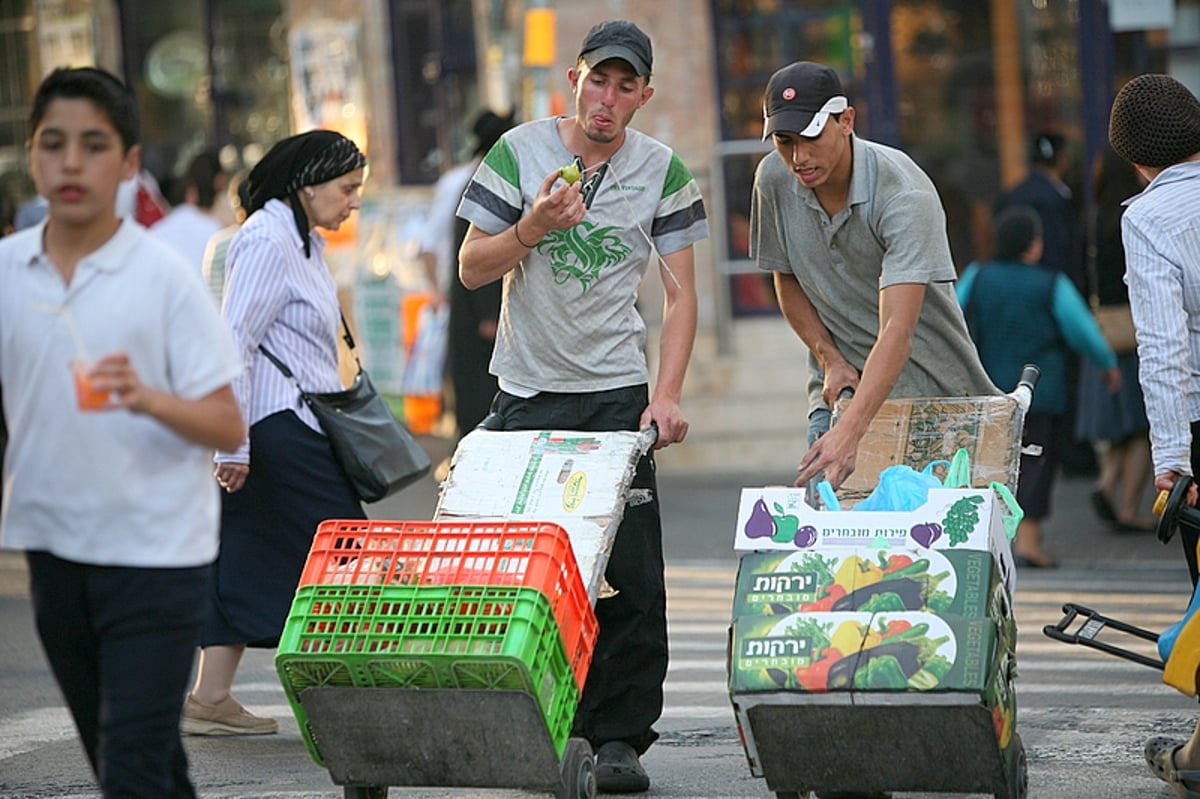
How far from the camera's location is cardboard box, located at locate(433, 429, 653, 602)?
17.1 feet

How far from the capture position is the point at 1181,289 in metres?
5.50

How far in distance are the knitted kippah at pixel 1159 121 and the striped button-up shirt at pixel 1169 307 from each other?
0.08 meters

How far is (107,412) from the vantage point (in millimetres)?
3986

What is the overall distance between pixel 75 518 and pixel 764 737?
181 cm

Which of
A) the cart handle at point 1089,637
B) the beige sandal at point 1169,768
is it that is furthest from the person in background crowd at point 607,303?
the beige sandal at point 1169,768

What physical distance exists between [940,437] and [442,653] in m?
1.59

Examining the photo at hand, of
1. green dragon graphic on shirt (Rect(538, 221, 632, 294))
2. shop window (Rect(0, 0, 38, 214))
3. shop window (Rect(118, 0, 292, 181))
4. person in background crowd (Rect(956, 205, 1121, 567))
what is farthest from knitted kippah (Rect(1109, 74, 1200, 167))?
shop window (Rect(0, 0, 38, 214))

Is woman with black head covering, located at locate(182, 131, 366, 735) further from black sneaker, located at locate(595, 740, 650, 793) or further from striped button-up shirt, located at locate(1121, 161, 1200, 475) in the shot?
striped button-up shirt, located at locate(1121, 161, 1200, 475)

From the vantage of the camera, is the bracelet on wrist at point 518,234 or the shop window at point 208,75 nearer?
the bracelet on wrist at point 518,234

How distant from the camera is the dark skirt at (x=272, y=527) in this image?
6535mm

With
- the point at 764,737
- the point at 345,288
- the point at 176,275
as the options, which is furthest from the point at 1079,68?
the point at 176,275

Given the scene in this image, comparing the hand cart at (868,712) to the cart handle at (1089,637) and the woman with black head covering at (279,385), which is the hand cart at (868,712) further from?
the woman with black head covering at (279,385)

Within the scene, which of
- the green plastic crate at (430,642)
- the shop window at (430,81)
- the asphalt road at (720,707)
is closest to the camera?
the green plastic crate at (430,642)

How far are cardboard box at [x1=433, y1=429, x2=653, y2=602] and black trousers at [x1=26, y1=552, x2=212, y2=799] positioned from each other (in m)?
1.24
